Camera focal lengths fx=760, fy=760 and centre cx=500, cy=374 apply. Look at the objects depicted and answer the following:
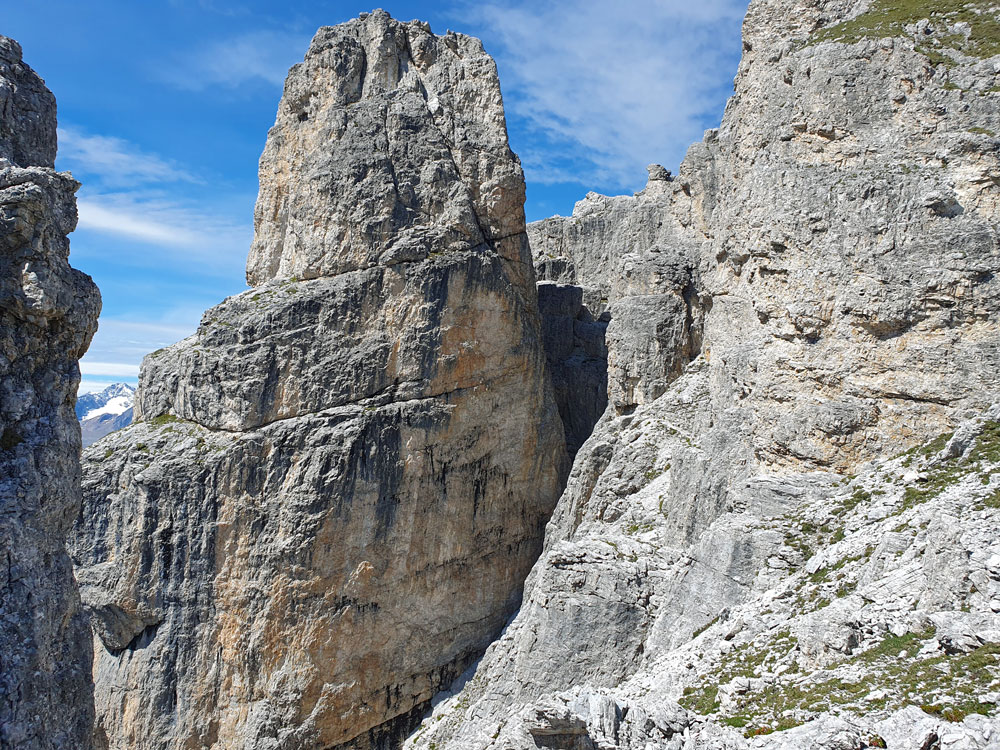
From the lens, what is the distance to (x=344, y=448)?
36.6m

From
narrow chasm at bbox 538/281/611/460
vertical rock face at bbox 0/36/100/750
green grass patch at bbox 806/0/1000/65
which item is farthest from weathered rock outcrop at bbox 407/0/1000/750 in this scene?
vertical rock face at bbox 0/36/100/750

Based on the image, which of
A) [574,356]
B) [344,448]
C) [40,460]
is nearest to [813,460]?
[40,460]

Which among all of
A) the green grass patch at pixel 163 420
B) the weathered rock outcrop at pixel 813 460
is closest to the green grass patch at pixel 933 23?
the weathered rock outcrop at pixel 813 460

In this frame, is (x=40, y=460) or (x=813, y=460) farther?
(x=813, y=460)

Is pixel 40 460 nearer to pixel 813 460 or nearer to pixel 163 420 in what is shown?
pixel 813 460

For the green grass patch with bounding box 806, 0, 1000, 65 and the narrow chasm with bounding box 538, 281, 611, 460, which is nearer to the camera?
the green grass patch with bounding box 806, 0, 1000, 65

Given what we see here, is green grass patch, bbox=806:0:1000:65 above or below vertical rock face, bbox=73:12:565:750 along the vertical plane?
above

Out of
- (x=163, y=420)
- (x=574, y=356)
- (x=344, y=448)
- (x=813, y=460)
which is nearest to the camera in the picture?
(x=813, y=460)

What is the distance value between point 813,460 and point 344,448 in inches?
849

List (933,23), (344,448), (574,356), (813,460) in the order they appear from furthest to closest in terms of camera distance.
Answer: (574,356) < (344,448) < (933,23) < (813,460)

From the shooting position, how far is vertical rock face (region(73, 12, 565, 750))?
3581 centimetres

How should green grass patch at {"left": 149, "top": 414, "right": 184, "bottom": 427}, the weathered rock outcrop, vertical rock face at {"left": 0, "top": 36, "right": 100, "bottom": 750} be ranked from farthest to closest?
1. green grass patch at {"left": 149, "top": 414, "right": 184, "bottom": 427}
2. the weathered rock outcrop
3. vertical rock face at {"left": 0, "top": 36, "right": 100, "bottom": 750}

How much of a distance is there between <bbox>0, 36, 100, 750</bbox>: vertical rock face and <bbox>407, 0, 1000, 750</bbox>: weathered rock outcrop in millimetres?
12144

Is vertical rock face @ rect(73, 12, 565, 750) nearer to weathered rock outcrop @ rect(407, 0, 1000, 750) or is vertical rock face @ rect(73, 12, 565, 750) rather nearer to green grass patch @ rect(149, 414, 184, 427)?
green grass patch @ rect(149, 414, 184, 427)
